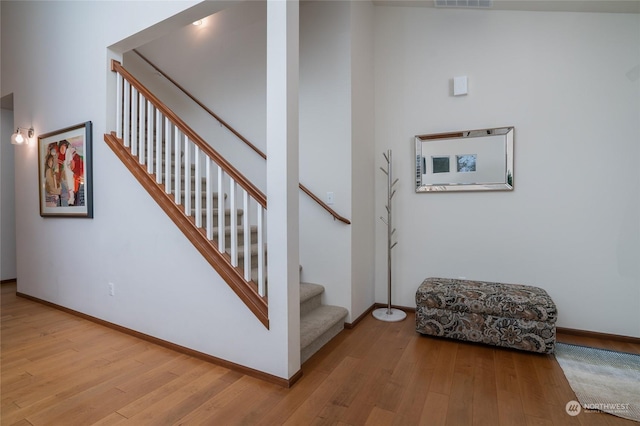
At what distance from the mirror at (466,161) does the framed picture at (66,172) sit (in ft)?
10.8

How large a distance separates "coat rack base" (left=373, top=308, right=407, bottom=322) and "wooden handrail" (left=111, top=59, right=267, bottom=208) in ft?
5.91

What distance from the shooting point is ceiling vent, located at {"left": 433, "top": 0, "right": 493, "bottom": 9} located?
271 centimetres

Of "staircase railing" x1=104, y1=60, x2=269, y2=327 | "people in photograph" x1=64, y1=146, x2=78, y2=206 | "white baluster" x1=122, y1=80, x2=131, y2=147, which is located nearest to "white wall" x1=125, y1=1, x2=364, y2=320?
"staircase railing" x1=104, y1=60, x2=269, y2=327

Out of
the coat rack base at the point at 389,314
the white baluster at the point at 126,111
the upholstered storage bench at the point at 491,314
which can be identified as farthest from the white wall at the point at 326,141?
the white baluster at the point at 126,111

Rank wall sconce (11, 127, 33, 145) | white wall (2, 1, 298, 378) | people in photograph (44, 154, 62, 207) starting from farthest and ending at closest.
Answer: wall sconce (11, 127, 33, 145) → people in photograph (44, 154, 62, 207) → white wall (2, 1, 298, 378)

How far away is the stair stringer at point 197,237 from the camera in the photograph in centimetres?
202

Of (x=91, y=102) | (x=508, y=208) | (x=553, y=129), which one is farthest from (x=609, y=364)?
(x=91, y=102)

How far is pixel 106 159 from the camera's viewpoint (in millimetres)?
2850

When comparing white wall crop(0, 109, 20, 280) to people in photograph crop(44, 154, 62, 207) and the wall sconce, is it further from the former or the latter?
people in photograph crop(44, 154, 62, 207)

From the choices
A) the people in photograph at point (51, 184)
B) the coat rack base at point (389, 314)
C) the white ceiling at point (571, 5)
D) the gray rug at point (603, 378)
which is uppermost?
the white ceiling at point (571, 5)

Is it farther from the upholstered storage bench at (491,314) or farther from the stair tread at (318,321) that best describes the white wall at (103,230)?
the upholstered storage bench at (491,314)

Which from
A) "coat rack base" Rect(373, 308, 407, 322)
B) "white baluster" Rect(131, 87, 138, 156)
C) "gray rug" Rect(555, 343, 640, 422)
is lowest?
"gray rug" Rect(555, 343, 640, 422)

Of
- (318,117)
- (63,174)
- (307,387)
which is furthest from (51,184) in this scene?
(307,387)

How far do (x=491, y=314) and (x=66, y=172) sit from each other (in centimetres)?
425
